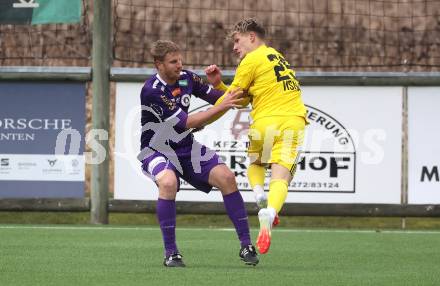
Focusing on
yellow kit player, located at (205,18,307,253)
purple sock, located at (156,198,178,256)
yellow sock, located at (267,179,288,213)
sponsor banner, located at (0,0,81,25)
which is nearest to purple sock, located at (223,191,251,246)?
yellow kit player, located at (205,18,307,253)

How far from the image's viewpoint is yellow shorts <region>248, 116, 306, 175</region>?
25.7 feet

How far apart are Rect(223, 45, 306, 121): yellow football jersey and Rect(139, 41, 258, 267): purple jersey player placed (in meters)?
0.28

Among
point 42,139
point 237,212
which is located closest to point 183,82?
point 237,212

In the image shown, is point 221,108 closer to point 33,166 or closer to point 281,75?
point 281,75

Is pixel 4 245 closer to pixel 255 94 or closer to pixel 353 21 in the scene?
pixel 255 94

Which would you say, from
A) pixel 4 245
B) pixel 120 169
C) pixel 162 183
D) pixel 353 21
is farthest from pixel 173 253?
pixel 353 21

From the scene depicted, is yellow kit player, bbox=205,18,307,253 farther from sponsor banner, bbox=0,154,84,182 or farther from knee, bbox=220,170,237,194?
sponsor banner, bbox=0,154,84,182

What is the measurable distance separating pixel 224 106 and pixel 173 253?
3.19 feet

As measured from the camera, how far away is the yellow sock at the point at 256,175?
8.27 m

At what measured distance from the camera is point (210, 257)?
812 centimetres

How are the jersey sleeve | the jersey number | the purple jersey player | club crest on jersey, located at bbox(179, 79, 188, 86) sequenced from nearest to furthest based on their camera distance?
the purple jersey player, the jersey number, club crest on jersey, located at bbox(179, 79, 188, 86), the jersey sleeve

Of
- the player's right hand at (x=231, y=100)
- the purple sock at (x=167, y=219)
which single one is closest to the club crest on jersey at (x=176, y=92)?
the player's right hand at (x=231, y=100)

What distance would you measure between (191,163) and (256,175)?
0.58 m

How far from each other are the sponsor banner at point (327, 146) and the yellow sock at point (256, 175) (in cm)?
313
